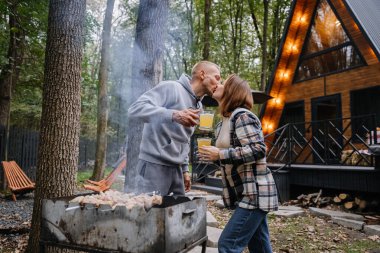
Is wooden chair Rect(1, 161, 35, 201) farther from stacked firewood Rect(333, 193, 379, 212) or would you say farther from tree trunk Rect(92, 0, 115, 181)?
stacked firewood Rect(333, 193, 379, 212)

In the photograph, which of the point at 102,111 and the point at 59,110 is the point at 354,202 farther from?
the point at 102,111

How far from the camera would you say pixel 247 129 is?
104 inches

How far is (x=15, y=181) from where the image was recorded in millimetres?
9766

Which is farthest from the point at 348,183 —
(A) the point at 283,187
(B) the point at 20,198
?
(B) the point at 20,198

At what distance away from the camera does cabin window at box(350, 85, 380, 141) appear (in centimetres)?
1069

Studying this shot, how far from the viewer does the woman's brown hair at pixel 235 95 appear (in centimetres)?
280

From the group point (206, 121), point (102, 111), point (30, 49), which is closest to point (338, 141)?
point (102, 111)

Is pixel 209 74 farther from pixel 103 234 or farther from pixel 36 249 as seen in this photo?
pixel 36 249

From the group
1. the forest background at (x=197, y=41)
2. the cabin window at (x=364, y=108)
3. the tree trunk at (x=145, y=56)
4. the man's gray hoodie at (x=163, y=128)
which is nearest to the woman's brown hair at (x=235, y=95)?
the man's gray hoodie at (x=163, y=128)

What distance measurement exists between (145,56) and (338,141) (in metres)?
8.76

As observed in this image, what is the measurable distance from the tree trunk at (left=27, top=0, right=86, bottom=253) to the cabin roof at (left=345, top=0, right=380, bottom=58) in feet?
31.5

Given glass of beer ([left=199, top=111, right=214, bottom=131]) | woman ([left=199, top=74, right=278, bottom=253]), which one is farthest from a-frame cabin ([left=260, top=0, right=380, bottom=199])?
woman ([left=199, top=74, right=278, bottom=253])

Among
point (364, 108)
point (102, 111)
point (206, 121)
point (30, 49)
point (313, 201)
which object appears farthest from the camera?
point (102, 111)

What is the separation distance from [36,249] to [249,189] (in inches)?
113
